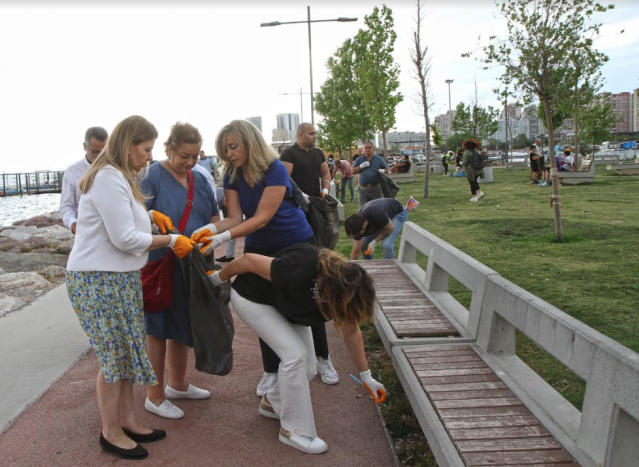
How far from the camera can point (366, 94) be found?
2653 cm

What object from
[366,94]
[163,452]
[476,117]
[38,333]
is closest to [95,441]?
[163,452]

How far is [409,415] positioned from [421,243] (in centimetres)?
235

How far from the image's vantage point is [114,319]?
2945mm

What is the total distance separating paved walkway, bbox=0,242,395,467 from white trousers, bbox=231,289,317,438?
6.9 inches

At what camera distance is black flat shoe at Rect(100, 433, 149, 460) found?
3.05m

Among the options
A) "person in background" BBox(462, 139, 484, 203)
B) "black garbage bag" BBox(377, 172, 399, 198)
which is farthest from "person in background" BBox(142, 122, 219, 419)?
"person in background" BBox(462, 139, 484, 203)

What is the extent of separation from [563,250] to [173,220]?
242 inches

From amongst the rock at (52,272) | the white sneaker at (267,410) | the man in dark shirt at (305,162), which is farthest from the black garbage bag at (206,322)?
the rock at (52,272)

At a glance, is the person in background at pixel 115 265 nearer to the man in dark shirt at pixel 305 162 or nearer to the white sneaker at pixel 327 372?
the white sneaker at pixel 327 372

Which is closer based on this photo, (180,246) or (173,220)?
(180,246)

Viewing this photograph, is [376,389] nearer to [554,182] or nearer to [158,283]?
[158,283]

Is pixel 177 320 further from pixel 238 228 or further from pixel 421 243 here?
pixel 421 243

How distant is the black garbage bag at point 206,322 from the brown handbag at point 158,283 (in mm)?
130

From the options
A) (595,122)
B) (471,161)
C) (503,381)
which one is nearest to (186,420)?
(503,381)
